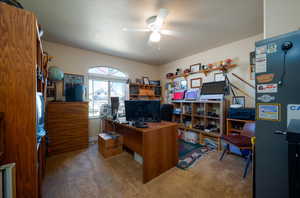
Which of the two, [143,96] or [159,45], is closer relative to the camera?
[159,45]

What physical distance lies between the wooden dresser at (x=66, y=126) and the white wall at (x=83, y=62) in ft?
1.98

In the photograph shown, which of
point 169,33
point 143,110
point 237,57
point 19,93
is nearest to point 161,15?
point 169,33

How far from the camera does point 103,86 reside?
3861mm

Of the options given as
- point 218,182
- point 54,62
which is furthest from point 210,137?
point 54,62

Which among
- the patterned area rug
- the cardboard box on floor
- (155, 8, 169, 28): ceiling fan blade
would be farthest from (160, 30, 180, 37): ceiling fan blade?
the patterned area rug

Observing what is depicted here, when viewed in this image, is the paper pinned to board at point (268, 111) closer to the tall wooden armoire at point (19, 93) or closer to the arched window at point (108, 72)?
the tall wooden armoire at point (19, 93)

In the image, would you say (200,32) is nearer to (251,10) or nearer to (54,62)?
(251,10)

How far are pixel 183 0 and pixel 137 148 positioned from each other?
8.37 feet

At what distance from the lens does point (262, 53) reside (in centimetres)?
100

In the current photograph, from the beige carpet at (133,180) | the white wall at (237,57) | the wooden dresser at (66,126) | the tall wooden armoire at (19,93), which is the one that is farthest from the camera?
the white wall at (237,57)

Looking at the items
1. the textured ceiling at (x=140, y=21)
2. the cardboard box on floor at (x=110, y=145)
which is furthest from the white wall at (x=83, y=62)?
the cardboard box on floor at (x=110, y=145)

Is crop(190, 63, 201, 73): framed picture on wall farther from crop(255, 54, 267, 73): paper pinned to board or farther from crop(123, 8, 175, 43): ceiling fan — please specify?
crop(255, 54, 267, 73): paper pinned to board

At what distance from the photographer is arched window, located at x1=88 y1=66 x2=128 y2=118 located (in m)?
3.65

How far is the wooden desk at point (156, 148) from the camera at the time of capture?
5.72ft
